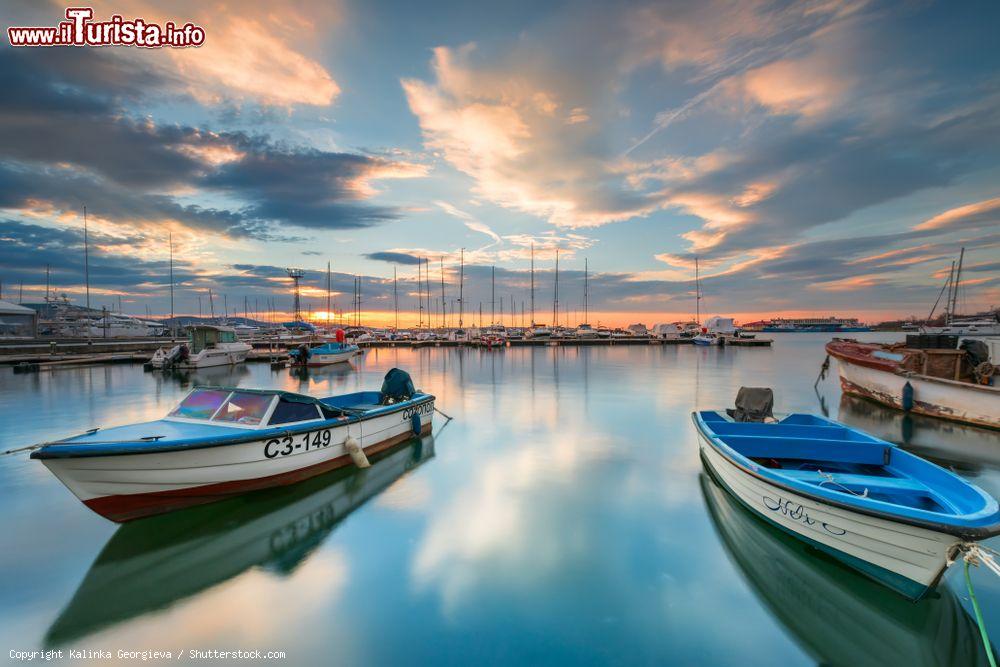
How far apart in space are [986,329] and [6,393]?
68752mm

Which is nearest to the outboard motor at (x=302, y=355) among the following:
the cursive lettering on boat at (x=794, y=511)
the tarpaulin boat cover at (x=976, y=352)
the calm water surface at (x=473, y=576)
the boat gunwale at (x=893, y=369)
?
the calm water surface at (x=473, y=576)

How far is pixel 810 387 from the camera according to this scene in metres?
27.6

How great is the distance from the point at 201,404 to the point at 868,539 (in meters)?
11.5

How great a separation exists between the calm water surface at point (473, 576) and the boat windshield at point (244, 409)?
1.68 m

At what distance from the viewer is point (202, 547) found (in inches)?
275

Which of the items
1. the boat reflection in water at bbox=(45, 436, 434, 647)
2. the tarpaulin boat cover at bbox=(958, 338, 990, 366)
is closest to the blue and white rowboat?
the boat reflection in water at bbox=(45, 436, 434, 647)

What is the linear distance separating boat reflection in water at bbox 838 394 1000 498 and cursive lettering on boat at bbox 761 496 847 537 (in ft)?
22.3

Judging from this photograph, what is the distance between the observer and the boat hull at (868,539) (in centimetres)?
489

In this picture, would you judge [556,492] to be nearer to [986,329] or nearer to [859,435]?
[859,435]

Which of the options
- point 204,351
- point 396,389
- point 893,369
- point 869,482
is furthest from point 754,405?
point 204,351

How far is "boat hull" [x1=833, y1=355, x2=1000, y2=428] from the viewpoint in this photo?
14.5 meters

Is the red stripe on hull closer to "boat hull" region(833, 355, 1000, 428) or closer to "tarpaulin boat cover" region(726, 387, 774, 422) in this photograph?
"tarpaulin boat cover" region(726, 387, 774, 422)

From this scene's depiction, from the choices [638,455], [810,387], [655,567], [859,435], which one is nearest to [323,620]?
[655,567]

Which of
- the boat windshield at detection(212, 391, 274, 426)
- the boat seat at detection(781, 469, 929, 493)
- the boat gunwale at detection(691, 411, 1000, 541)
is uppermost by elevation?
the boat windshield at detection(212, 391, 274, 426)
